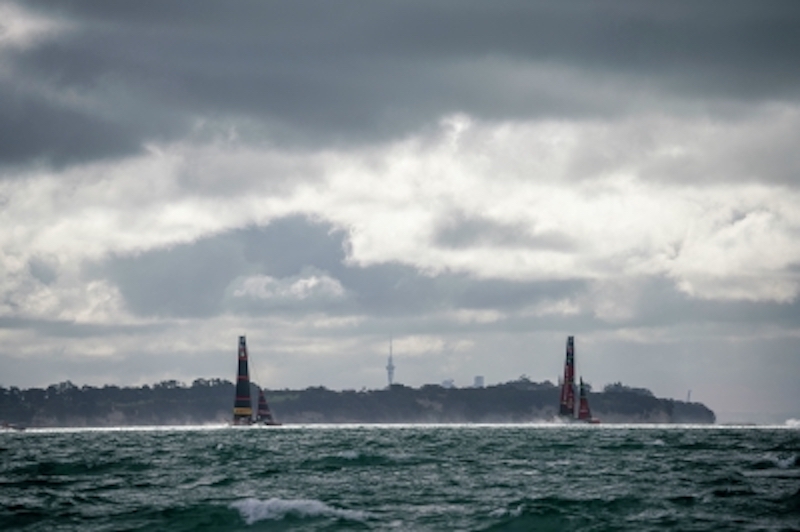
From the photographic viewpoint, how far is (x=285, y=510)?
39.7 meters

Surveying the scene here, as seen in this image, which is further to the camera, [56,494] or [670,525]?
[56,494]

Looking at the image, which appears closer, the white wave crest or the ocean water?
the ocean water

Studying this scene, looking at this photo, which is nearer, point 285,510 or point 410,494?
point 285,510

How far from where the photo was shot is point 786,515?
3719cm

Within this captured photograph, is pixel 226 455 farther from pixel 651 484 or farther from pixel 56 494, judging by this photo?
pixel 651 484

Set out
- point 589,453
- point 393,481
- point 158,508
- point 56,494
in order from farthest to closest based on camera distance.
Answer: point 589,453, point 393,481, point 56,494, point 158,508

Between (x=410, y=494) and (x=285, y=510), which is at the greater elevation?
(x=410, y=494)

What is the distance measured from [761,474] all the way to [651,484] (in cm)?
790

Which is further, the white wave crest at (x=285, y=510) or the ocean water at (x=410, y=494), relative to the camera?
the white wave crest at (x=285, y=510)

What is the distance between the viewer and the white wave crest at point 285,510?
127ft

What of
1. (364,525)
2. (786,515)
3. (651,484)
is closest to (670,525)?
(786,515)

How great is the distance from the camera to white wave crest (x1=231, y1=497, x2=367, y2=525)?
1523 inches

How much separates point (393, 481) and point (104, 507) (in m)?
15.3

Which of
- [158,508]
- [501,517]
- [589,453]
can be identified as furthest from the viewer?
[589,453]
